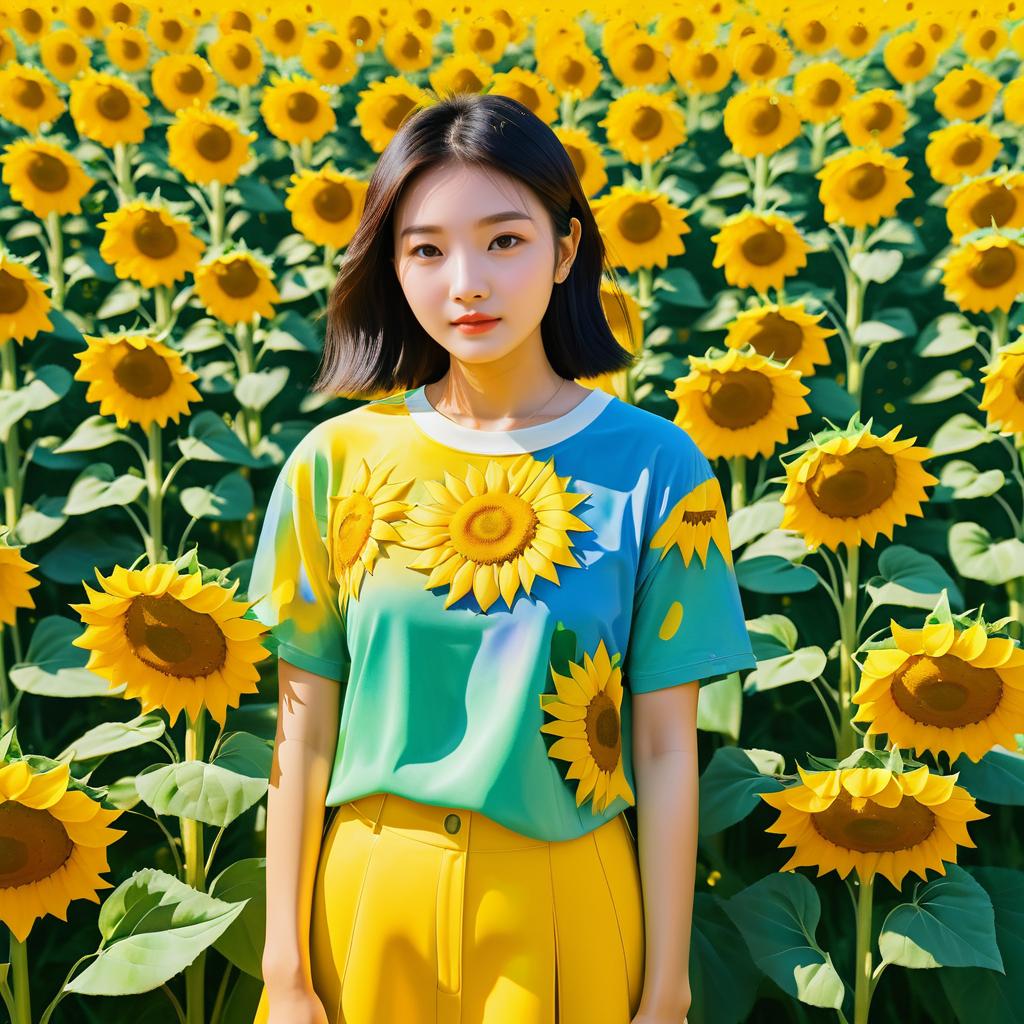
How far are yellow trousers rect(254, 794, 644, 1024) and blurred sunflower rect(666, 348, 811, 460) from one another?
1.31 m

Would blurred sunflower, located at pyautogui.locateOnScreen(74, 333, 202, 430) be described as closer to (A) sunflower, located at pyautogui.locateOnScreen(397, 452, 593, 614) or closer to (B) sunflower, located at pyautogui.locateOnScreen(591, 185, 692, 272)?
(B) sunflower, located at pyautogui.locateOnScreen(591, 185, 692, 272)

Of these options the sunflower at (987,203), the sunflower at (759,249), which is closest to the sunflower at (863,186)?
the sunflower at (987,203)

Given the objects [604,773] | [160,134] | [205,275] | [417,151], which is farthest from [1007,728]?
[160,134]

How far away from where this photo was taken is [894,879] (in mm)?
1962

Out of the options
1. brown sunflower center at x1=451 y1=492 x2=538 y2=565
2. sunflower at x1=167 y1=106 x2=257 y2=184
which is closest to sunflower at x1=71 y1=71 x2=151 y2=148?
sunflower at x1=167 y1=106 x2=257 y2=184

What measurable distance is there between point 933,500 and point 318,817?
209cm

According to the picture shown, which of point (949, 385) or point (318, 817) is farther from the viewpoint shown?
point (949, 385)

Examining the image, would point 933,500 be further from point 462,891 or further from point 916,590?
point 462,891

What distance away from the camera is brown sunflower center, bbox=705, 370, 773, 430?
2.61 meters

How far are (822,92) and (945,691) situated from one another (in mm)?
3178

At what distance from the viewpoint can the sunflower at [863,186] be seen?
143 inches

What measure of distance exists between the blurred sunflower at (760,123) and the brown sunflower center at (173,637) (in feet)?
9.98

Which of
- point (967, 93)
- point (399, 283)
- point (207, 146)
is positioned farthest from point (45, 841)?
point (967, 93)

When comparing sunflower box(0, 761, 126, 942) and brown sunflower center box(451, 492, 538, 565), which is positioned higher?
brown sunflower center box(451, 492, 538, 565)
